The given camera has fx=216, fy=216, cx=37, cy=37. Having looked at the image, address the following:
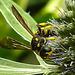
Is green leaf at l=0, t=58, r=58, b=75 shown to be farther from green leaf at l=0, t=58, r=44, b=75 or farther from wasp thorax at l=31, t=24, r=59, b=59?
wasp thorax at l=31, t=24, r=59, b=59

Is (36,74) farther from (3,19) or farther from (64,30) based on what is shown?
(3,19)

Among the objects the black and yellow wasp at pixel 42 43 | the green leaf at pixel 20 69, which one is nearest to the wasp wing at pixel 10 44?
the black and yellow wasp at pixel 42 43

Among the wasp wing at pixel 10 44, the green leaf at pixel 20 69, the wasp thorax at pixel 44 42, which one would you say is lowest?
the green leaf at pixel 20 69

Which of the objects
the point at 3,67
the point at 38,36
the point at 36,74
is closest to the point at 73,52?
the point at 38,36

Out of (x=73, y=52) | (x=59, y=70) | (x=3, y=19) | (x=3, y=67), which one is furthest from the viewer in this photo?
(x=3, y=19)

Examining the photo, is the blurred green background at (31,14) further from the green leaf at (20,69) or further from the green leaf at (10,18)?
the green leaf at (20,69)
